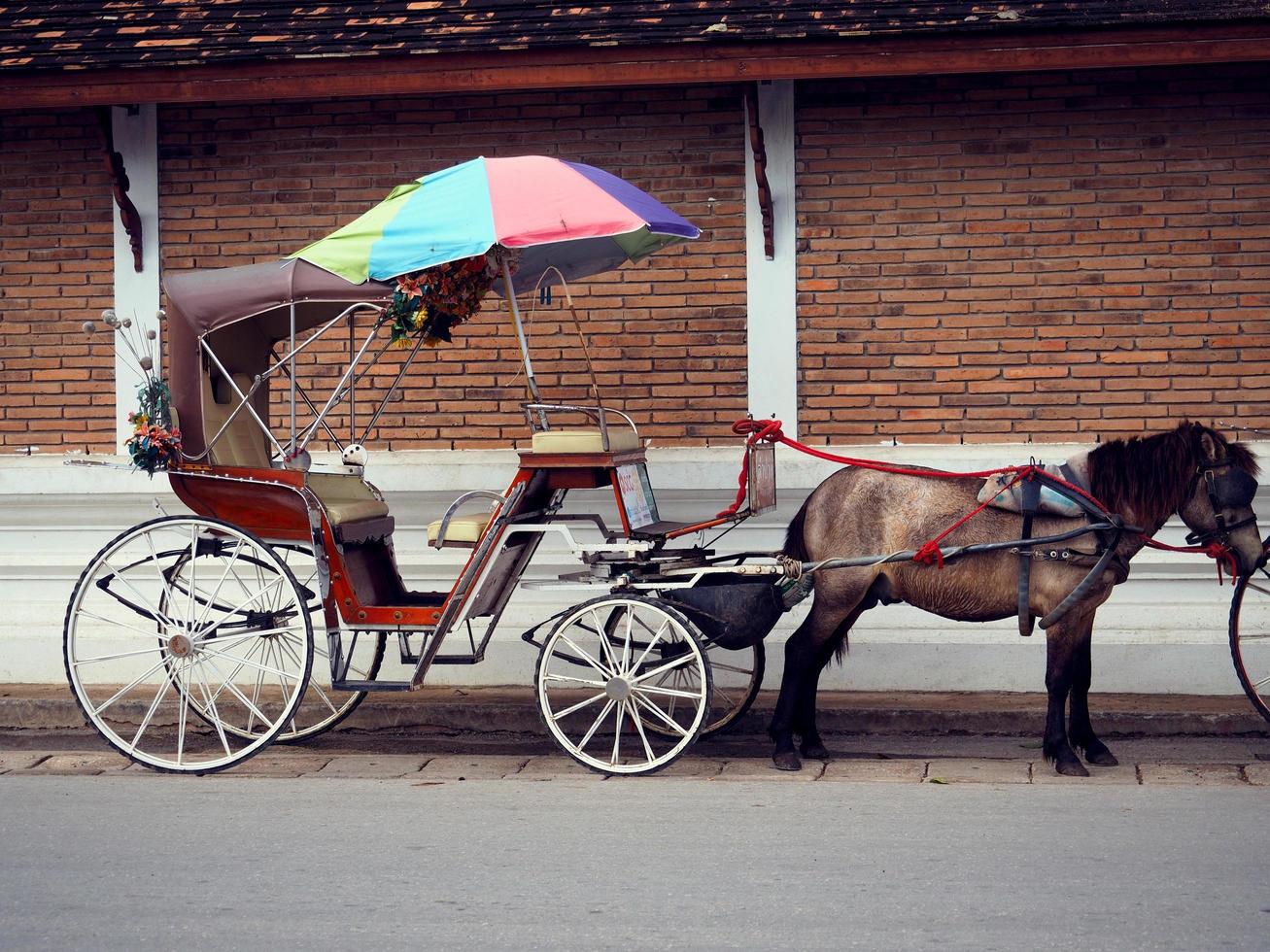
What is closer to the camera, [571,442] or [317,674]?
[571,442]

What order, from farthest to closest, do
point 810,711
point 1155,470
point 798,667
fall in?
point 810,711, point 798,667, point 1155,470

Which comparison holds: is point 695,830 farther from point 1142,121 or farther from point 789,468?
point 1142,121

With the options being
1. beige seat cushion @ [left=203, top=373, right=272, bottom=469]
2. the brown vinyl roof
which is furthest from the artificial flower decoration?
the brown vinyl roof

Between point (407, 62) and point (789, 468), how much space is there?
10.4 ft

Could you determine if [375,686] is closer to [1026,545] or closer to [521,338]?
[521,338]

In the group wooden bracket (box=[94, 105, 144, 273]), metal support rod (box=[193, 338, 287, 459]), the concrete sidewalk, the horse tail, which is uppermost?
wooden bracket (box=[94, 105, 144, 273])

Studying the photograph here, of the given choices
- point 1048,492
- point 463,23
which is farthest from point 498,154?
point 1048,492

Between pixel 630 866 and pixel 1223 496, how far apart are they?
3.26 metres

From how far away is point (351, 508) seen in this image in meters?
6.83

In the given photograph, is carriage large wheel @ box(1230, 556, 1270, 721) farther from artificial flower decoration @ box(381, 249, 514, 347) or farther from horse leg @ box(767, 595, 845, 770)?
artificial flower decoration @ box(381, 249, 514, 347)

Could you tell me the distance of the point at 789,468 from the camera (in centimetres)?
862

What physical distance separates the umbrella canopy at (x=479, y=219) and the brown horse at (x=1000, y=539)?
1.61 m

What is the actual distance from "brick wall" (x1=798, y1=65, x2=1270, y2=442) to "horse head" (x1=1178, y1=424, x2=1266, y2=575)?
6.39ft

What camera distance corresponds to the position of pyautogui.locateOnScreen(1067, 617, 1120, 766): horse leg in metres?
6.63
